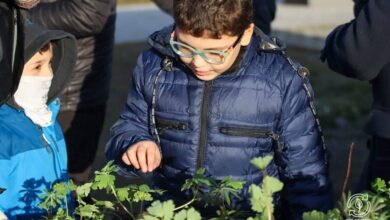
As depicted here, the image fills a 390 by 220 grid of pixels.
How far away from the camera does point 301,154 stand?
8.75ft

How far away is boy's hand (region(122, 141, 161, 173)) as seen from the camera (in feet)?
8.10

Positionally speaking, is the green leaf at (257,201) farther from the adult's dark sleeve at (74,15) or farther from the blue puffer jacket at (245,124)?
the adult's dark sleeve at (74,15)

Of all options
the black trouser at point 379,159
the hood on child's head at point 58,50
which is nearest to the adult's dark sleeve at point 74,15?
the hood on child's head at point 58,50

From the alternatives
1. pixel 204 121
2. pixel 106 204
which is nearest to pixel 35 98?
pixel 204 121

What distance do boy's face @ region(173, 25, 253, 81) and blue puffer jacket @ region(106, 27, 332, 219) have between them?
80 millimetres

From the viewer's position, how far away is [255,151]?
2.69 m

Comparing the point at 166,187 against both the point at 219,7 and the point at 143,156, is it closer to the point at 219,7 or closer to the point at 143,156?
the point at 143,156

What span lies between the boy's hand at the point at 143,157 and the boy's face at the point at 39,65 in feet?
2.29

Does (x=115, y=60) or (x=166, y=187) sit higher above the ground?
(x=166, y=187)

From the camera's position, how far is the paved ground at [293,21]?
11172 millimetres

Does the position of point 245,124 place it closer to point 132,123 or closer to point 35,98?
point 132,123

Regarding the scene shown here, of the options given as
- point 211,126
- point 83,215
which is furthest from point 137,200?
point 211,126

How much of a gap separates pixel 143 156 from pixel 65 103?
150 centimetres

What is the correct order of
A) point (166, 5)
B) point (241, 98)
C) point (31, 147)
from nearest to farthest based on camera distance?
point (241, 98) → point (31, 147) → point (166, 5)
